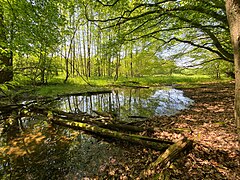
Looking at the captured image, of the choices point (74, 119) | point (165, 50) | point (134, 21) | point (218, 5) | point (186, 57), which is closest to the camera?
point (218, 5)

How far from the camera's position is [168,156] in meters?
3.05

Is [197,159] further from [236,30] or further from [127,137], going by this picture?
[236,30]

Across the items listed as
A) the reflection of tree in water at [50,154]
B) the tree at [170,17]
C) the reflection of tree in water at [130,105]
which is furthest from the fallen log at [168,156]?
the tree at [170,17]

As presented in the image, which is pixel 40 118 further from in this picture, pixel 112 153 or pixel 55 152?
pixel 112 153

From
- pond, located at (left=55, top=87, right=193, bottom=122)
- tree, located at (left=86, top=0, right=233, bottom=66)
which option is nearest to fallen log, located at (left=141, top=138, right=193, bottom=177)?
pond, located at (left=55, top=87, right=193, bottom=122)

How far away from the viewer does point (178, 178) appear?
2623 mm

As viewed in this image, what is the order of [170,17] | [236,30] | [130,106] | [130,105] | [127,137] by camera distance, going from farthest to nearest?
[130,105]
[130,106]
[170,17]
[127,137]
[236,30]

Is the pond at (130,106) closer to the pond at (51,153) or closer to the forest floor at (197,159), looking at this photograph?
the pond at (51,153)

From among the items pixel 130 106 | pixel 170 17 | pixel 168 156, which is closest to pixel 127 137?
pixel 168 156

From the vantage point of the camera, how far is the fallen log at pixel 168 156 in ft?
9.37

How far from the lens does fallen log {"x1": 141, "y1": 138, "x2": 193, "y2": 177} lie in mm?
2855

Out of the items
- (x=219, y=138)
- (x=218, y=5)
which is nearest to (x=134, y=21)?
(x=218, y=5)

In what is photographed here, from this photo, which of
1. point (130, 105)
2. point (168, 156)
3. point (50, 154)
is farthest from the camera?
point (130, 105)

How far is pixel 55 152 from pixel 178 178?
127 inches
